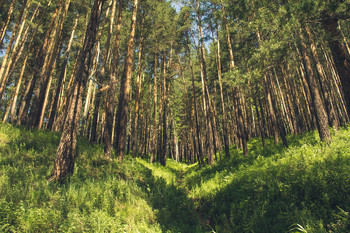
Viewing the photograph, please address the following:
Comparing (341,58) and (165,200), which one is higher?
(341,58)

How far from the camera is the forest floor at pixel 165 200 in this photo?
3541 millimetres

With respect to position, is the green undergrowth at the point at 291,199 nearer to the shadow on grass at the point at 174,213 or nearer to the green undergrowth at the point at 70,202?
the shadow on grass at the point at 174,213

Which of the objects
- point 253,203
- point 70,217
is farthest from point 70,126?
point 253,203

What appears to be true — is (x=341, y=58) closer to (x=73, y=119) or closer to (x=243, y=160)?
(x=243, y=160)

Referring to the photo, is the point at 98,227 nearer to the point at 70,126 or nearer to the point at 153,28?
the point at 70,126

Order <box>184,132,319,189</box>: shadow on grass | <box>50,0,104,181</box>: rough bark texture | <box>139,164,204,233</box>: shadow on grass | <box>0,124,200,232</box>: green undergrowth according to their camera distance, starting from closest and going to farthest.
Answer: <box>0,124,200,232</box>: green undergrowth
<box>139,164,204,233</box>: shadow on grass
<box>50,0,104,181</box>: rough bark texture
<box>184,132,319,189</box>: shadow on grass

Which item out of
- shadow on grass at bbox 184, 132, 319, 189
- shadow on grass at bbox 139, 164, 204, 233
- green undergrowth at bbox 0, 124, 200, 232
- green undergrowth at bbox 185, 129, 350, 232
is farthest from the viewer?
shadow on grass at bbox 184, 132, 319, 189

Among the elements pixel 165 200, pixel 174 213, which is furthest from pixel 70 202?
pixel 165 200

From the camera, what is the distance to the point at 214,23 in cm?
1532

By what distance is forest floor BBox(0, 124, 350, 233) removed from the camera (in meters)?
3.54

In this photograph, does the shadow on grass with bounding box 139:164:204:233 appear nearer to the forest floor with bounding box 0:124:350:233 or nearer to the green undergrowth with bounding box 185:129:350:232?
the forest floor with bounding box 0:124:350:233

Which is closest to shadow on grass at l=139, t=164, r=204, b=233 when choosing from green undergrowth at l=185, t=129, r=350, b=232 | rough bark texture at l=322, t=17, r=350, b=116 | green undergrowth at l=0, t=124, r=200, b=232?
green undergrowth at l=0, t=124, r=200, b=232

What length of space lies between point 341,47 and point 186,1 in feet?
43.5

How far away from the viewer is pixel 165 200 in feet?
21.4
